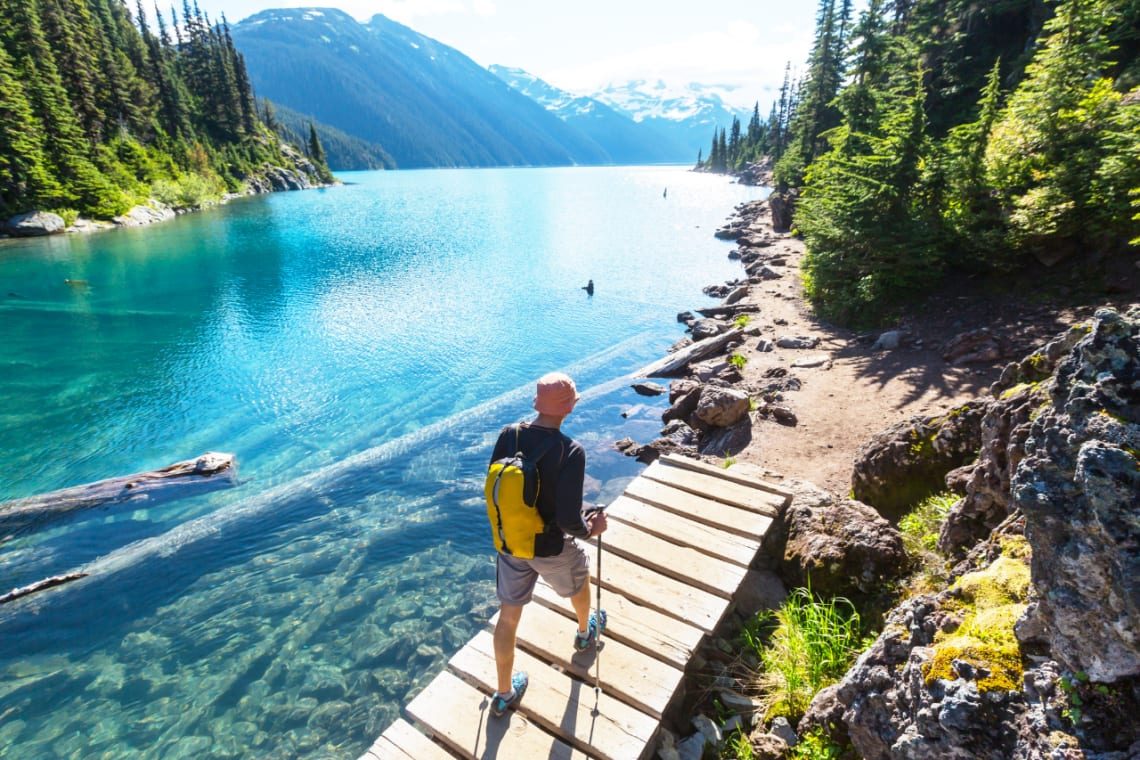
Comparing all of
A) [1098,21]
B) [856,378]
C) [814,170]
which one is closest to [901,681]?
[856,378]

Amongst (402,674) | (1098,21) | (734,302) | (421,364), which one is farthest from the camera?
(734,302)

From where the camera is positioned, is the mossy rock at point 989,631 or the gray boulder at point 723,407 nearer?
the mossy rock at point 989,631

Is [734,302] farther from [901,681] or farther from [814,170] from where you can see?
[901,681]

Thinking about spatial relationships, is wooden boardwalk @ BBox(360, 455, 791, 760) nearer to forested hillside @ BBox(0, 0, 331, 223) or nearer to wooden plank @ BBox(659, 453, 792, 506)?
wooden plank @ BBox(659, 453, 792, 506)

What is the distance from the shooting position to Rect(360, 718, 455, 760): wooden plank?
4.80 metres

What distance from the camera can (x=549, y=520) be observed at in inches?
179

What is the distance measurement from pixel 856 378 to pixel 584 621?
459 inches

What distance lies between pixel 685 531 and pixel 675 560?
2.04 ft

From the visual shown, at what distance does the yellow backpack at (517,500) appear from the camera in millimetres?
4305

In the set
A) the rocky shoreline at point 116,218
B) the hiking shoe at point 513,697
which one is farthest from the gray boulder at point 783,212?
the rocky shoreline at point 116,218

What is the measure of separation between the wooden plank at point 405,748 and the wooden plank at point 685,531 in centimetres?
368

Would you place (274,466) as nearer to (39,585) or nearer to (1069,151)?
(39,585)

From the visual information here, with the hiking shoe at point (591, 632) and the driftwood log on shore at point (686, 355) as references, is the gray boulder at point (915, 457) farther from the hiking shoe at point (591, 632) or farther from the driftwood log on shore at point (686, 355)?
the driftwood log on shore at point (686, 355)

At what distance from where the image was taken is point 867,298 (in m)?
17.6
